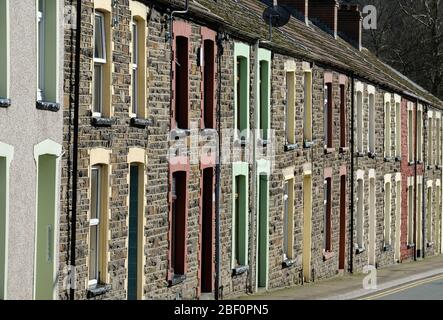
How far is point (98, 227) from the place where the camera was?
19.5 metres

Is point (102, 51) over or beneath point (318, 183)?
over

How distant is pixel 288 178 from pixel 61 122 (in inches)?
499

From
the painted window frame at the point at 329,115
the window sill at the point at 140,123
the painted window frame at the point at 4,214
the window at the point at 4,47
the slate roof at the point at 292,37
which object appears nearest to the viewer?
the painted window frame at the point at 4,214

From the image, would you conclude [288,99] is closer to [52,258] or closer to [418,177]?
[52,258]

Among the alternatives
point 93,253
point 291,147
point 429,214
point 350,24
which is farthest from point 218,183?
point 429,214

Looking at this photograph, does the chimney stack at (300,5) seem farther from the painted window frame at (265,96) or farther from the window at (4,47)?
the window at (4,47)

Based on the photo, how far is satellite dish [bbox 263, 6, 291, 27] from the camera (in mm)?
30391

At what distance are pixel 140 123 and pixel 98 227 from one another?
213cm

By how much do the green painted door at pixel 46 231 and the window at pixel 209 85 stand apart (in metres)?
7.34

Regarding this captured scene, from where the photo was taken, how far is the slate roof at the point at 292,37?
24.7 meters

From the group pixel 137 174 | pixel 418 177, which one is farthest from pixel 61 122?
pixel 418 177

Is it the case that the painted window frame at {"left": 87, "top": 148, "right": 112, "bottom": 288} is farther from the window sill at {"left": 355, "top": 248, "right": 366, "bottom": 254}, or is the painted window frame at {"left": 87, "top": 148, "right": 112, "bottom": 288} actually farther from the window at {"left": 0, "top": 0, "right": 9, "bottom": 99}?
the window sill at {"left": 355, "top": 248, "right": 366, "bottom": 254}

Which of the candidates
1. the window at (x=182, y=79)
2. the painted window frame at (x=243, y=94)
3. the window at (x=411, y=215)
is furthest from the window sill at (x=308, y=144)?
the window at (x=411, y=215)
